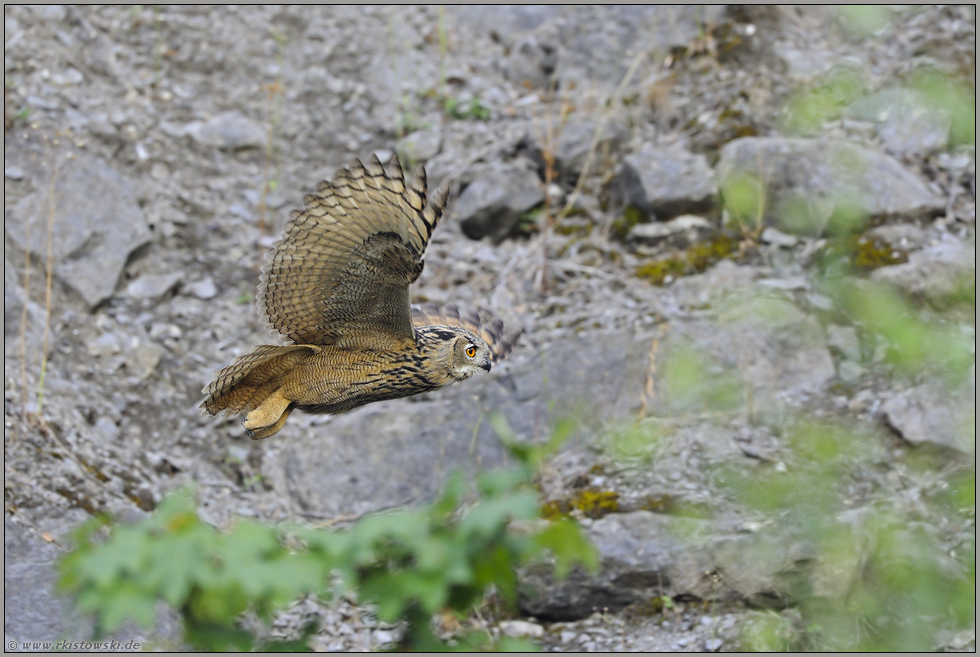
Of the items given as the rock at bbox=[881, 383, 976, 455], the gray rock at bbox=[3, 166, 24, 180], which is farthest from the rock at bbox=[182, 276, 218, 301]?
the rock at bbox=[881, 383, 976, 455]

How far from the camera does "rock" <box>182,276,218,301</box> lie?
19.3 feet

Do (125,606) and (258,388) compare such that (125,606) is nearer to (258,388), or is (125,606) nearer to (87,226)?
(258,388)

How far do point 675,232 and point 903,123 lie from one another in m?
1.79

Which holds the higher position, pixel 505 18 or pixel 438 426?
pixel 505 18

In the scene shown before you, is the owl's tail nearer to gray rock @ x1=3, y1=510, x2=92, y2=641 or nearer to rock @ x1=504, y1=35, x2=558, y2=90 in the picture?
gray rock @ x1=3, y1=510, x2=92, y2=641

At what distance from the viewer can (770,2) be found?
718cm

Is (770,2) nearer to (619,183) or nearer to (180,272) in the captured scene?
(619,183)

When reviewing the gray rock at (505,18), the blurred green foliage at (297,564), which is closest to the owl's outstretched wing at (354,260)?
the blurred green foliage at (297,564)

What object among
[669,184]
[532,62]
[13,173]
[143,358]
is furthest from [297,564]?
[532,62]

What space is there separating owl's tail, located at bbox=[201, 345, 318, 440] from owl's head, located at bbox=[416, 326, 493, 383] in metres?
0.44

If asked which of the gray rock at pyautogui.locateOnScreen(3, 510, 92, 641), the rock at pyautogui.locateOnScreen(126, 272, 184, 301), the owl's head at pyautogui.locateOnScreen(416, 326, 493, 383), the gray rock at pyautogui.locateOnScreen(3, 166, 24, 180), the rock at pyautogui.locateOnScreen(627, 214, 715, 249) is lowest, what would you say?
the rock at pyautogui.locateOnScreen(627, 214, 715, 249)

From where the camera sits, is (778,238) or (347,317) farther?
(778,238)

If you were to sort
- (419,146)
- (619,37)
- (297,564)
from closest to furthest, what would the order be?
1. (297,564)
2. (419,146)
3. (619,37)

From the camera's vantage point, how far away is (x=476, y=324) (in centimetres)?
399
